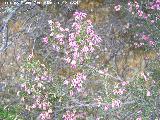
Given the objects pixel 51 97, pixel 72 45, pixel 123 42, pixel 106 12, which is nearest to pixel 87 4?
pixel 106 12

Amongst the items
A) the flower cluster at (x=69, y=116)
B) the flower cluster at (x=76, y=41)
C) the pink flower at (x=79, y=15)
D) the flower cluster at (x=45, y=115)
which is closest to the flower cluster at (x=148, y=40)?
the flower cluster at (x=76, y=41)

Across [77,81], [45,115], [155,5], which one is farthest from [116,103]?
[155,5]

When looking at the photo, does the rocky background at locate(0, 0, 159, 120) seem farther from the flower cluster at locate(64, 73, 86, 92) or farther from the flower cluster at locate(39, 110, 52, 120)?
the flower cluster at locate(39, 110, 52, 120)

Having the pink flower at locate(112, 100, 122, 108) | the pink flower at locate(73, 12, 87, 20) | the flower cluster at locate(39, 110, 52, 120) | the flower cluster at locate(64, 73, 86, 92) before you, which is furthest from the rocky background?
the pink flower at locate(112, 100, 122, 108)

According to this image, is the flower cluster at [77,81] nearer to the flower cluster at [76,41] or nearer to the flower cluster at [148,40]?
the flower cluster at [76,41]

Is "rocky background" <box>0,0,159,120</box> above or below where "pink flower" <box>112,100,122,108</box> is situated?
above

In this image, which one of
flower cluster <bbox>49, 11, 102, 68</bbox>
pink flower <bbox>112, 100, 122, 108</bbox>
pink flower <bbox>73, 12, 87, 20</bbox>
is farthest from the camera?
pink flower <bbox>73, 12, 87, 20</bbox>

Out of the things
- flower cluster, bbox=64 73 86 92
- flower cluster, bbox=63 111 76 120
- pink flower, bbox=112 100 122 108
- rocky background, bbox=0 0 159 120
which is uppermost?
rocky background, bbox=0 0 159 120

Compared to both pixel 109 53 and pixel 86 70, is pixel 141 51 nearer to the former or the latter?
pixel 109 53

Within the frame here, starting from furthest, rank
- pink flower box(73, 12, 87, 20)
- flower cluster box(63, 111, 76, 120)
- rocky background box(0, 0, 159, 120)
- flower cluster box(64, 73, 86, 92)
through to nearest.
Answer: rocky background box(0, 0, 159, 120) < pink flower box(73, 12, 87, 20) < flower cluster box(63, 111, 76, 120) < flower cluster box(64, 73, 86, 92)

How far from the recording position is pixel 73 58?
23.4 ft

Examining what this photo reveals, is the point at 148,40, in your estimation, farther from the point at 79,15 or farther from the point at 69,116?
the point at 69,116

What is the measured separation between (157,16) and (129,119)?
6.32 feet

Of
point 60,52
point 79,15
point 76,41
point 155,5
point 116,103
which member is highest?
point 155,5
